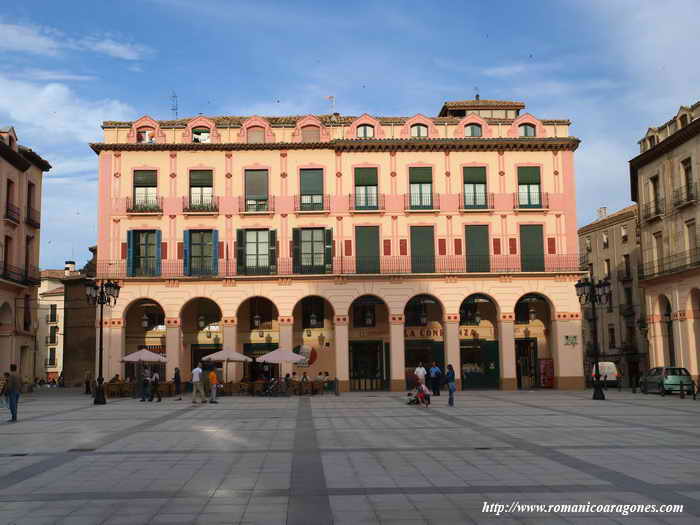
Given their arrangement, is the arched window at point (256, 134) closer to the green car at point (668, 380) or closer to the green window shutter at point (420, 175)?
the green window shutter at point (420, 175)

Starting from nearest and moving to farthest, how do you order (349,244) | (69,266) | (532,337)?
(349,244) < (532,337) < (69,266)

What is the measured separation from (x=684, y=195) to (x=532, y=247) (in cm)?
838

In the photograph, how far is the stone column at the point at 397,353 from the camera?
128ft

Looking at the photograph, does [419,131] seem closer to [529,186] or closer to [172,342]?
[529,186]

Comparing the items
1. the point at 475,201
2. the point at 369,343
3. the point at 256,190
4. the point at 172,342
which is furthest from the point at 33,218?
the point at 475,201

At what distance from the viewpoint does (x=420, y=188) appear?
40.4m

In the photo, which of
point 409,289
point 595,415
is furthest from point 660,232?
point 595,415

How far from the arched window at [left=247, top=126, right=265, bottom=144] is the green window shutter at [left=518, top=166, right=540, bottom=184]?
14590mm

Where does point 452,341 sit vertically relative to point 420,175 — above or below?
below

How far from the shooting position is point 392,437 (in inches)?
661

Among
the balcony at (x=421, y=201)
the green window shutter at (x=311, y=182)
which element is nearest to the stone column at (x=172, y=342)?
the green window shutter at (x=311, y=182)

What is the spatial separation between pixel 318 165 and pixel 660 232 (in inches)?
782

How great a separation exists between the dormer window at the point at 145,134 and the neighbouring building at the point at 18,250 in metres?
7.41

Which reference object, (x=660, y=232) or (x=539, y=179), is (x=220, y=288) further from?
(x=660, y=232)
